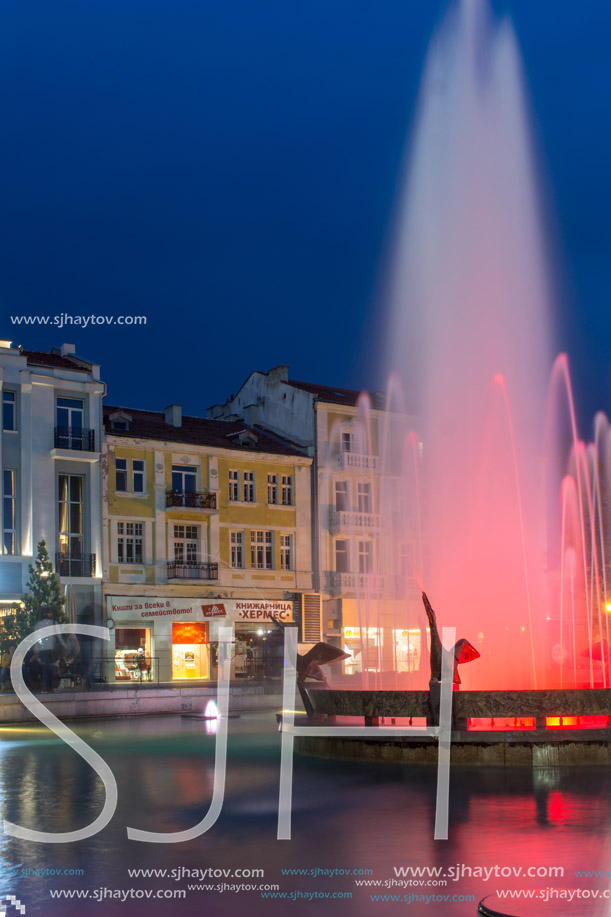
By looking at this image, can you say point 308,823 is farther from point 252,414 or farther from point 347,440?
point 252,414

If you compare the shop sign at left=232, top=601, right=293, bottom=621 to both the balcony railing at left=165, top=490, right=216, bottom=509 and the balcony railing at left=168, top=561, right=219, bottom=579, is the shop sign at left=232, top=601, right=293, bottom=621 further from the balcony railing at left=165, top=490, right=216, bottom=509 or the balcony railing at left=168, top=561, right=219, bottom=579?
the balcony railing at left=165, top=490, right=216, bottom=509

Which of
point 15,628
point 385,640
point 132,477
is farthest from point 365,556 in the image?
point 15,628

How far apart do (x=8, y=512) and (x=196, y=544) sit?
9155 millimetres

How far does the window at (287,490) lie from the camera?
51.4 meters

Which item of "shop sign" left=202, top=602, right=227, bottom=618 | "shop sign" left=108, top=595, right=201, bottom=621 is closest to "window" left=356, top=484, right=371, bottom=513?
"shop sign" left=202, top=602, right=227, bottom=618

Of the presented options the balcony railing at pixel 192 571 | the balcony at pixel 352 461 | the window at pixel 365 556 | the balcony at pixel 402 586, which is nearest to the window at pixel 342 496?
the balcony at pixel 352 461

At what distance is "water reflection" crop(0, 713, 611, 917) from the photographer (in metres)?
7.66

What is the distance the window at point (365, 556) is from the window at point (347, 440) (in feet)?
15.7

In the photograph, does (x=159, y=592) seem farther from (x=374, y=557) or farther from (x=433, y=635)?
(x=433, y=635)

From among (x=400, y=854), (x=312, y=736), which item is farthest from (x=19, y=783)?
(x=400, y=854)

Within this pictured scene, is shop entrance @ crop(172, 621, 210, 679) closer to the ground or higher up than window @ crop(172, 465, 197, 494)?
closer to the ground

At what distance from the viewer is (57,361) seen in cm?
4575

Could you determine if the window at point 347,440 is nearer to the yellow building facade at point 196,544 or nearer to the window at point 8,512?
the yellow building facade at point 196,544

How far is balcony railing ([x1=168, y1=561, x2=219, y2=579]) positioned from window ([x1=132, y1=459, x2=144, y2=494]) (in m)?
3.54
